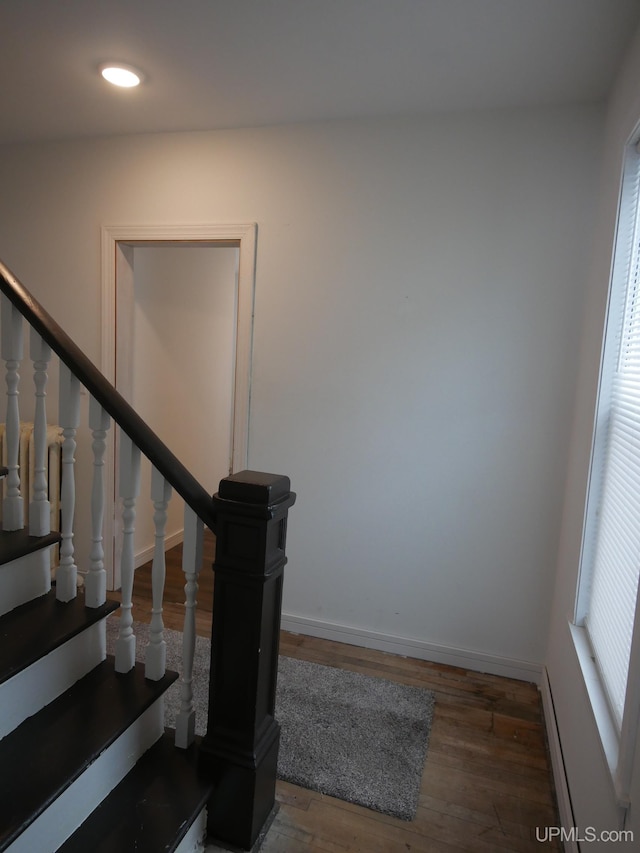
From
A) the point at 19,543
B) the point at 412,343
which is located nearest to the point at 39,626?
the point at 19,543

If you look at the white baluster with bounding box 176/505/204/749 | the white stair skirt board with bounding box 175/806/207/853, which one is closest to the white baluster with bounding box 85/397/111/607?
the white baluster with bounding box 176/505/204/749

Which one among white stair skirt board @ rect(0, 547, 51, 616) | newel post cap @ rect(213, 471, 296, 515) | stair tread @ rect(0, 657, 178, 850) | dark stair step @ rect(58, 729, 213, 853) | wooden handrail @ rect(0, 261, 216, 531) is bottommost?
dark stair step @ rect(58, 729, 213, 853)

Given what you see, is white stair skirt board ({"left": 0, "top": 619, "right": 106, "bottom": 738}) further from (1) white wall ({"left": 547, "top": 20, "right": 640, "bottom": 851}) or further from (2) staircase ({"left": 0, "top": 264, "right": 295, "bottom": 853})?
(1) white wall ({"left": 547, "top": 20, "right": 640, "bottom": 851})

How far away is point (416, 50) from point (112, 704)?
7.92 ft

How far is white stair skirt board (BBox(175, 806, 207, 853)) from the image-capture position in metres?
1.43

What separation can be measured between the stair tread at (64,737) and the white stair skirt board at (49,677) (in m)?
0.02

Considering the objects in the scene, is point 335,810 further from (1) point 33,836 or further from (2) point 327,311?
(2) point 327,311

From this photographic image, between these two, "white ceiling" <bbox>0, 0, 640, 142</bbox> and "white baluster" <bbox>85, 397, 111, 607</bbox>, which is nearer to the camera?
"white baluster" <bbox>85, 397, 111, 607</bbox>

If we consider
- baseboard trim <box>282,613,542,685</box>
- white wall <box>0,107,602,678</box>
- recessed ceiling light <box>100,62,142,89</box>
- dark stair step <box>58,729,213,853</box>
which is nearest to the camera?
dark stair step <box>58,729,213,853</box>

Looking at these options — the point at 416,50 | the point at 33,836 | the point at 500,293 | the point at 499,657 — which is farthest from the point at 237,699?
the point at 416,50

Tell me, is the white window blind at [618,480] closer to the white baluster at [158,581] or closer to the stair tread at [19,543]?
the white baluster at [158,581]

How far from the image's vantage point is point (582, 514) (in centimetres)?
194

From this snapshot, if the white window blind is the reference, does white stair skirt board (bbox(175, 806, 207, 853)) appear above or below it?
below

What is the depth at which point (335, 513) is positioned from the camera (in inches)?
108
